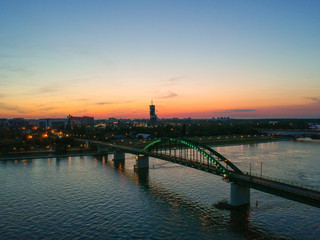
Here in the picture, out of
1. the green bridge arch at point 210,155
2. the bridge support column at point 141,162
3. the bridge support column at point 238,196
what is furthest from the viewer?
the bridge support column at point 141,162

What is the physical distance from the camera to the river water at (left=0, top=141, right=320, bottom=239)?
94.6 feet

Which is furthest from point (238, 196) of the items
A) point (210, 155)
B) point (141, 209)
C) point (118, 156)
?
point (118, 156)

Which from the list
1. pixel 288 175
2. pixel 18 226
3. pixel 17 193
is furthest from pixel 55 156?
pixel 288 175

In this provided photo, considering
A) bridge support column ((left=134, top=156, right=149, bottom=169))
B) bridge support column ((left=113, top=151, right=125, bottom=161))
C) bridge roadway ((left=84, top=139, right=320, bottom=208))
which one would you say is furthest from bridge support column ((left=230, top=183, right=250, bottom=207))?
bridge support column ((left=113, top=151, right=125, bottom=161))

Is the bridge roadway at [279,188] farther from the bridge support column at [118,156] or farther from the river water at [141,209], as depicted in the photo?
the bridge support column at [118,156]

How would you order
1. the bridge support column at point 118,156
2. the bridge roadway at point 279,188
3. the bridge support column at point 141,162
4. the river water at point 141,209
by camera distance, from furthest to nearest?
1. the bridge support column at point 118,156
2. the bridge support column at point 141,162
3. the river water at point 141,209
4. the bridge roadway at point 279,188

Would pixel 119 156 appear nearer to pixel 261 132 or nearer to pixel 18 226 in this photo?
pixel 18 226

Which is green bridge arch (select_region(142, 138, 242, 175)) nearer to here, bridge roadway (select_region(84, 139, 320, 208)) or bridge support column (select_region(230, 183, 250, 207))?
bridge roadway (select_region(84, 139, 320, 208))

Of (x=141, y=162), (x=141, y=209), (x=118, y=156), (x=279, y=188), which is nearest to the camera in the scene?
(x=279, y=188)

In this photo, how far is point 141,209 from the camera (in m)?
36.2

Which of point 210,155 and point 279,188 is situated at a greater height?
point 210,155

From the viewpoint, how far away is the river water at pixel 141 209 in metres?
28.8

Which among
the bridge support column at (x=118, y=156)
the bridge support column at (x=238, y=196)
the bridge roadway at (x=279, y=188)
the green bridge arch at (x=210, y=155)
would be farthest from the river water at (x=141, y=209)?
the bridge support column at (x=118, y=156)

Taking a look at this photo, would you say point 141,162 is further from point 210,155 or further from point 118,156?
point 210,155
